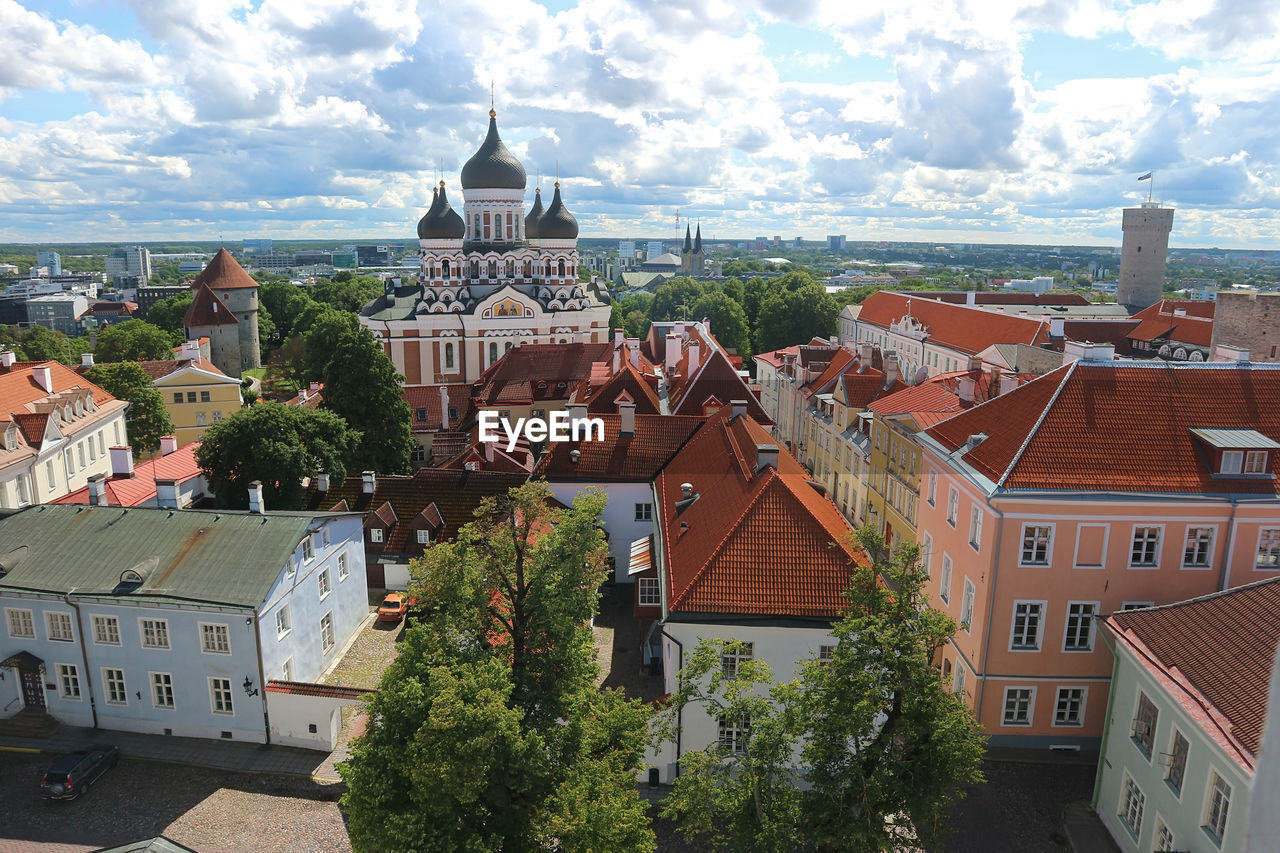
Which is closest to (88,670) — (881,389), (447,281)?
(881,389)

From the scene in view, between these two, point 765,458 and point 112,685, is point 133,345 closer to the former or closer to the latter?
point 112,685

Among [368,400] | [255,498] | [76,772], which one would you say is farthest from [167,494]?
[368,400]

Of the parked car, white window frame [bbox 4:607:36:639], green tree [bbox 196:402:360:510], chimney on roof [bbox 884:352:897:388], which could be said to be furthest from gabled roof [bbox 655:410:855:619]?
green tree [bbox 196:402:360:510]

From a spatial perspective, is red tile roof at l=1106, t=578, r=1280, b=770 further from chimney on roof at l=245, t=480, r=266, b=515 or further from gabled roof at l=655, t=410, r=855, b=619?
chimney on roof at l=245, t=480, r=266, b=515

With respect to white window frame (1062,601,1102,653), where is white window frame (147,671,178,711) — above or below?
below

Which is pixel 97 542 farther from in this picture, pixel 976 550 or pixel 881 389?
pixel 881 389
